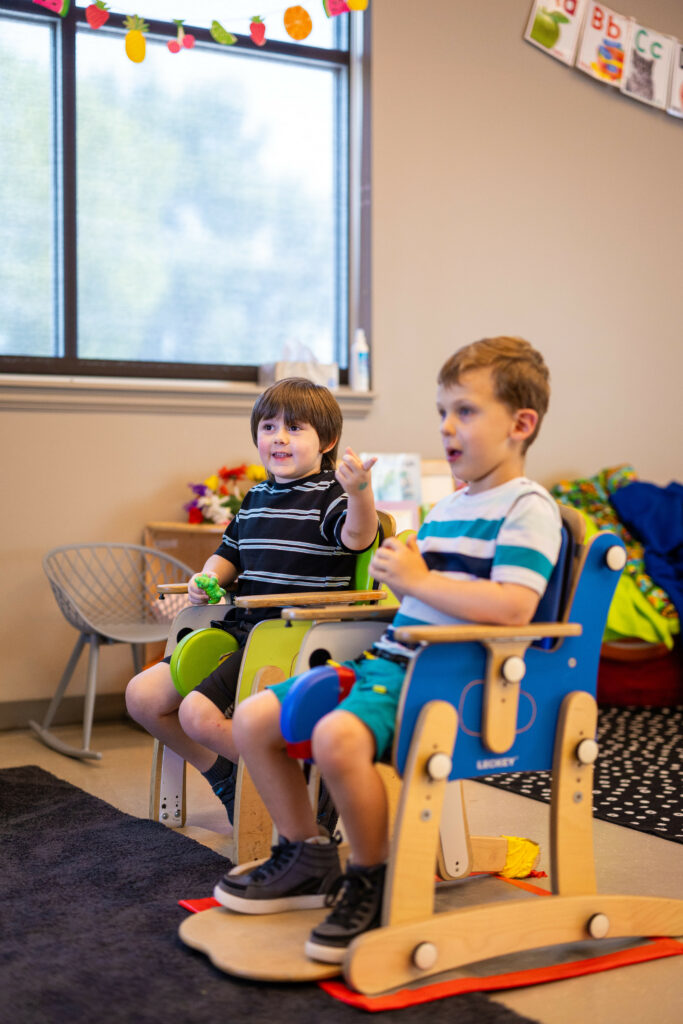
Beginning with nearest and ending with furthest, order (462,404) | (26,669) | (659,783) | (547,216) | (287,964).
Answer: (287,964), (462,404), (659,783), (26,669), (547,216)

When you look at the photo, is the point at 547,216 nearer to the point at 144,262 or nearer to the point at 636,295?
the point at 636,295

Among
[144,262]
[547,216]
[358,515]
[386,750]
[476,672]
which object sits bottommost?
[386,750]

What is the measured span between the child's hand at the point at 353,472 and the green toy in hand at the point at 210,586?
1.45ft

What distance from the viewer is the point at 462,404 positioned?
1.68 meters

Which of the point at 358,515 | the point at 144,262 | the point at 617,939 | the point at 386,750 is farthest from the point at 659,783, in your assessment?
the point at 144,262

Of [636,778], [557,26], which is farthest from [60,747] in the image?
[557,26]

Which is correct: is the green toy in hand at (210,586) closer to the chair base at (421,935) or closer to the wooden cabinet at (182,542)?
the chair base at (421,935)

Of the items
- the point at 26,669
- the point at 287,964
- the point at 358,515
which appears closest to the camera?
the point at 287,964

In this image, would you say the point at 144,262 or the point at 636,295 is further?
the point at 636,295

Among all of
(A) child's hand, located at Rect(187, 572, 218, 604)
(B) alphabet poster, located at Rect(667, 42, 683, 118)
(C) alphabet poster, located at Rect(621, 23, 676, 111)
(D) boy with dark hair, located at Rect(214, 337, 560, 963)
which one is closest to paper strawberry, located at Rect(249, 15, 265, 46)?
(C) alphabet poster, located at Rect(621, 23, 676, 111)

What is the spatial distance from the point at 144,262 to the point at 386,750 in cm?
278

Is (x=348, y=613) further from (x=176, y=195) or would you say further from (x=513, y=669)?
(x=176, y=195)

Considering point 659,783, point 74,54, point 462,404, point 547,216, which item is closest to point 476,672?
point 462,404

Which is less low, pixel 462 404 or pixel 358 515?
pixel 462 404
